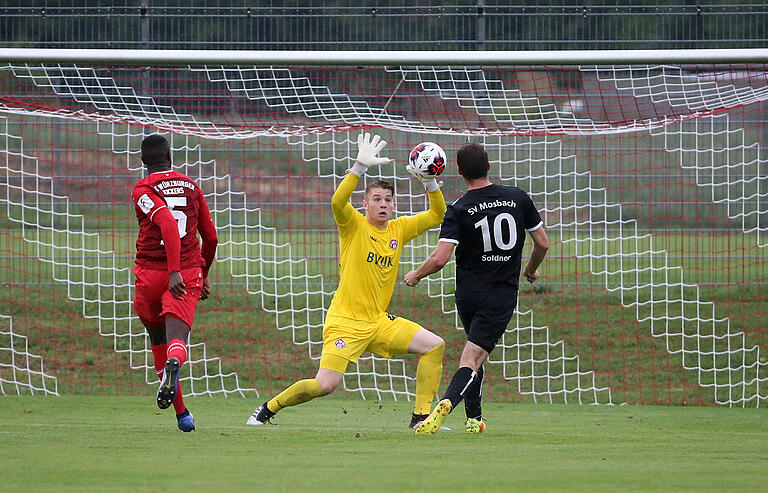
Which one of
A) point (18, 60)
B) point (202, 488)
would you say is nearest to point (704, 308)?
point (18, 60)

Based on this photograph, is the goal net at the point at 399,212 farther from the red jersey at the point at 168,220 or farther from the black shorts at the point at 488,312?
the black shorts at the point at 488,312

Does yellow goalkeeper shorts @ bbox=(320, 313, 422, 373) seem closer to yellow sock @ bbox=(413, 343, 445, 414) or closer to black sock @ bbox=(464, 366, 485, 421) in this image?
yellow sock @ bbox=(413, 343, 445, 414)

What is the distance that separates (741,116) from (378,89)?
4.92 m

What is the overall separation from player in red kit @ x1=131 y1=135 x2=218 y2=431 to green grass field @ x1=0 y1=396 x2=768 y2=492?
673 millimetres

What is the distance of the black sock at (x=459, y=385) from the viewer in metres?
6.64

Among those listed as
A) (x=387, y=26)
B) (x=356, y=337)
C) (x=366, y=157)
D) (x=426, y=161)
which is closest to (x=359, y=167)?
(x=366, y=157)

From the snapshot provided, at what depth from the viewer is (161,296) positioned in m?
6.85

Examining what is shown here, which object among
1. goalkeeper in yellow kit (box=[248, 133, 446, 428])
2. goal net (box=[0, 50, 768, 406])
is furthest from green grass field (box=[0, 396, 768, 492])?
goal net (box=[0, 50, 768, 406])

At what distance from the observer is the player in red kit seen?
666cm

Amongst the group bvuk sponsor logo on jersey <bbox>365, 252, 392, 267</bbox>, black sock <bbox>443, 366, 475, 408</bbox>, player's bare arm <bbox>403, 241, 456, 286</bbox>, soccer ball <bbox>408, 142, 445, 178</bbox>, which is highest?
soccer ball <bbox>408, 142, 445, 178</bbox>

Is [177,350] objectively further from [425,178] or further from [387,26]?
[387,26]

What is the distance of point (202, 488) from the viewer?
4.47 m

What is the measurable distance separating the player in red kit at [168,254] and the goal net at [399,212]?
3700mm

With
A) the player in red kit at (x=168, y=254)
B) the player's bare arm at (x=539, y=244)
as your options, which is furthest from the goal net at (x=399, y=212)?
the player in red kit at (x=168, y=254)
